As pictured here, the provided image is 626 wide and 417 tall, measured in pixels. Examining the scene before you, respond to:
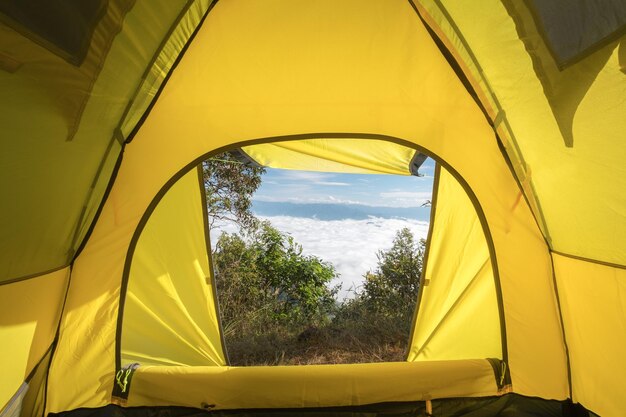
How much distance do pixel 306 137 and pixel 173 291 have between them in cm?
121

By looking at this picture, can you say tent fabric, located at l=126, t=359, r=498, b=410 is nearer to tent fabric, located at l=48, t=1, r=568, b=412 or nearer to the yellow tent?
the yellow tent

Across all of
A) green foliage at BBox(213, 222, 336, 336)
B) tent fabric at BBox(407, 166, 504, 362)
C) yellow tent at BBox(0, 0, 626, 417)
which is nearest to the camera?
yellow tent at BBox(0, 0, 626, 417)

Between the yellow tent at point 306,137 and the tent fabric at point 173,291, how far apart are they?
0.04 feet

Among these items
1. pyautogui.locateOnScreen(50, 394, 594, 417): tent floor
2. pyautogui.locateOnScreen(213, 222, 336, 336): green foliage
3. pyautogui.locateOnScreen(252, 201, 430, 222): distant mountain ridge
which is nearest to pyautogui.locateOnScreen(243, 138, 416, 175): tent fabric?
pyautogui.locateOnScreen(50, 394, 594, 417): tent floor

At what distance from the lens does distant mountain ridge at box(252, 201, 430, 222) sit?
7219 mm

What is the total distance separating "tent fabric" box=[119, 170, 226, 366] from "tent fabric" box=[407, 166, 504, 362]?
1357 mm

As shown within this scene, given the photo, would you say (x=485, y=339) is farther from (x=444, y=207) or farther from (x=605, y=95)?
(x=605, y=95)

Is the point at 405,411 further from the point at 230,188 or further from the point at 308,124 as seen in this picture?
the point at 230,188

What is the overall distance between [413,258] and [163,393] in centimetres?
313

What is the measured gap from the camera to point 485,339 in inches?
72.4

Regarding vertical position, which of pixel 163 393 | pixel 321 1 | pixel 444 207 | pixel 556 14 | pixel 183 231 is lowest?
pixel 163 393

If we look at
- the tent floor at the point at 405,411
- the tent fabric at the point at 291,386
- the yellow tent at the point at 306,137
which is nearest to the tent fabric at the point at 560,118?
the yellow tent at the point at 306,137

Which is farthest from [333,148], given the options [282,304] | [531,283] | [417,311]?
[282,304]

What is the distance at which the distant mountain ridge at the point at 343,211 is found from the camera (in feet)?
23.7
